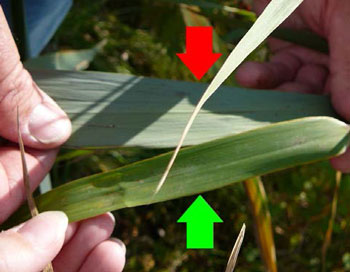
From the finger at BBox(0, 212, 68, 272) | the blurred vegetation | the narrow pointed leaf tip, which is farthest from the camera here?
the blurred vegetation

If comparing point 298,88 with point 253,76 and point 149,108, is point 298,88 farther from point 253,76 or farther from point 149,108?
point 149,108

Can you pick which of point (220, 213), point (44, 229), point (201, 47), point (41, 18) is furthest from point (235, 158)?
point (220, 213)

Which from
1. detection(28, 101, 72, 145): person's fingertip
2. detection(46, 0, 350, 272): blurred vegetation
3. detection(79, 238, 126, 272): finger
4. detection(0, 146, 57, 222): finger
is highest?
detection(28, 101, 72, 145): person's fingertip

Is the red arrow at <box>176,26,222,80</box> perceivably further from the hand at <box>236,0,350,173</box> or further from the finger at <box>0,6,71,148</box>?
the finger at <box>0,6,71,148</box>

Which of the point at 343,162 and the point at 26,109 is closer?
the point at 26,109

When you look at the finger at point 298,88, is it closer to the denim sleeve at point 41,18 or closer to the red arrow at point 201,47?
the red arrow at point 201,47

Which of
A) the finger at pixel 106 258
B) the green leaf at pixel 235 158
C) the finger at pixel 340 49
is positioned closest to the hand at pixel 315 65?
the finger at pixel 340 49

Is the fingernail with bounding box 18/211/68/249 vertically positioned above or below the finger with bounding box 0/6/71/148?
below

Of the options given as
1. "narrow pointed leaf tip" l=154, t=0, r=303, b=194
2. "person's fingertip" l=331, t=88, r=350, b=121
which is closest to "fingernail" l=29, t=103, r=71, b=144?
"narrow pointed leaf tip" l=154, t=0, r=303, b=194
